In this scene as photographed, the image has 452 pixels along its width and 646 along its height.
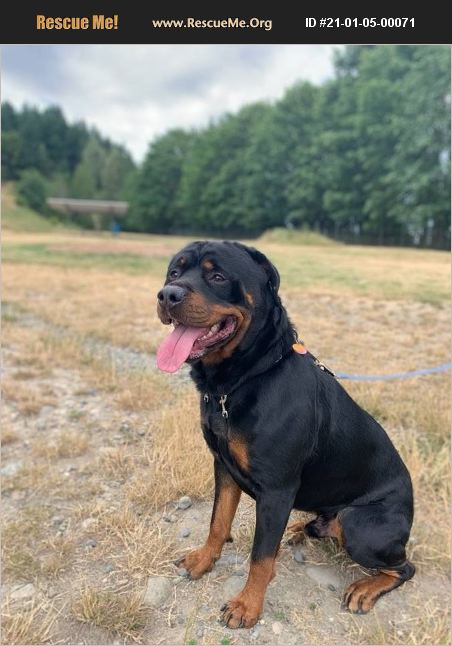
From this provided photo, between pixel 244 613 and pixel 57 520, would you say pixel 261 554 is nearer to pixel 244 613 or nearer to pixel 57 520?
pixel 244 613

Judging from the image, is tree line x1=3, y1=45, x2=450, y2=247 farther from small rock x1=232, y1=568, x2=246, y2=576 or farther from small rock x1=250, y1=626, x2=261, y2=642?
small rock x1=250, y1=626, x2=261, y2=642

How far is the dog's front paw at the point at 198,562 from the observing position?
2.69 meters

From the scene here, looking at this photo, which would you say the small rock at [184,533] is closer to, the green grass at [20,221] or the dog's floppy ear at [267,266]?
the dog's floppy ear at [267,266]

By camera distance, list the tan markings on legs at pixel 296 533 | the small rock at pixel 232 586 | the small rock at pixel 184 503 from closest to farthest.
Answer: the small rock at pixel 232 586 → the tan markings on legs at pixel 296 533 → the small rock at pixel 184 503

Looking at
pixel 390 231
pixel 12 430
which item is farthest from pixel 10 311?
pixel 390 231

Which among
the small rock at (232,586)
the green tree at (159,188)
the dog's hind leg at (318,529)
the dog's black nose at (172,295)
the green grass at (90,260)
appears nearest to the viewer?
the dog's black nose at (172,295)

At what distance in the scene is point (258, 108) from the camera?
5516 centimetres

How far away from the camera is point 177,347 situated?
234 centimetres

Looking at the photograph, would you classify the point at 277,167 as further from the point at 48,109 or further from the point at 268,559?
the point at 48,109

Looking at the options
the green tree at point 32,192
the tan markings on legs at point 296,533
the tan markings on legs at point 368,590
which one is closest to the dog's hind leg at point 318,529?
the tan markings on legs at point 296,533

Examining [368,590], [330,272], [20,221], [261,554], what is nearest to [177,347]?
[261,554]

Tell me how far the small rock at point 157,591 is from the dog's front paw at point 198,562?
0.12 m

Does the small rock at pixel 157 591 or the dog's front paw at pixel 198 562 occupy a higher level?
the dog's front paw at pixel 198 562

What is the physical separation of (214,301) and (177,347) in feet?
0.91
